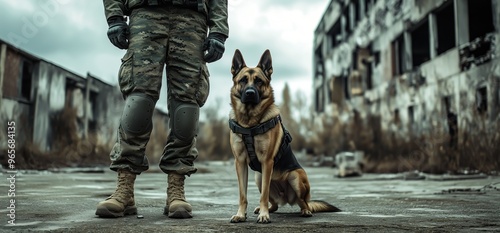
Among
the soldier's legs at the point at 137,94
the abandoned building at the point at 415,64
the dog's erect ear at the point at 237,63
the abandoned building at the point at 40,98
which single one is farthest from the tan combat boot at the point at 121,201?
the abandoned building at the point at 40,98

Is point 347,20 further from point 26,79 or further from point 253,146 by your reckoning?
point 253,146

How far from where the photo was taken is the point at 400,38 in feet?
57.8

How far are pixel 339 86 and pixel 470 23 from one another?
36.4 feet

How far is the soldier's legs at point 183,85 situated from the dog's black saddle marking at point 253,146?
33cm

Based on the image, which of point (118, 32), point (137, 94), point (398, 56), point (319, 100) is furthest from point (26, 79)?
point (319, 100)

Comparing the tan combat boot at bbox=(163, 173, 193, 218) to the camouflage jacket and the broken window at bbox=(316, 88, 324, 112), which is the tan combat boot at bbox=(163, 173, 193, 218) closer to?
the camouflage jacket

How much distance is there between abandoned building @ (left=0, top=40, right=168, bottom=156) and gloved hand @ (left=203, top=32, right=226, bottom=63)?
305 inches

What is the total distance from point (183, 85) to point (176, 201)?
78 cm

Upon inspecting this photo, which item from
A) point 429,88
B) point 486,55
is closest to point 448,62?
point 429,88

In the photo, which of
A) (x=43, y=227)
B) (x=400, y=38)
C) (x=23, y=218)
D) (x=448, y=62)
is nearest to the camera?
(x=43, y=227)

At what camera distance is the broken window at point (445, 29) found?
1490 centimetres

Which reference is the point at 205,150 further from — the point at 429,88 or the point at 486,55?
the point at 486,55

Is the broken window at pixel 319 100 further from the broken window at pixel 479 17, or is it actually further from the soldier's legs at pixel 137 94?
the soldier's legs at pixel 137 94

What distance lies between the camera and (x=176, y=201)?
321cm
